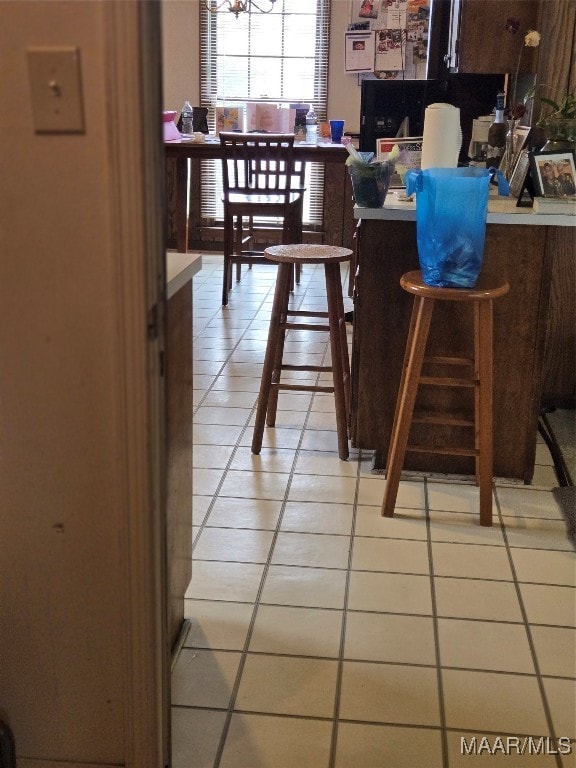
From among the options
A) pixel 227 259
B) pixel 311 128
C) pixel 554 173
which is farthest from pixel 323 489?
pixel 311 128

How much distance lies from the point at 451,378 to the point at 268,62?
478cm

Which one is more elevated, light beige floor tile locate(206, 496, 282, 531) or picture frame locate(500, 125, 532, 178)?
picture frame locate(500, 125, 532, 178)

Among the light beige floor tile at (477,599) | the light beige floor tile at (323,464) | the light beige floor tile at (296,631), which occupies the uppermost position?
the light beige floor tile at (296,631)

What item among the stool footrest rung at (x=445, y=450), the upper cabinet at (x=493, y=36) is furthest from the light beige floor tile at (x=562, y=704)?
the upper cabinet at (x=493, y=36)

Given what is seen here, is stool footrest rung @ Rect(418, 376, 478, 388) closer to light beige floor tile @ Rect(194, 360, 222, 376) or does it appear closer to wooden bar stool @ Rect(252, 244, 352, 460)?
wooden bar stool @ Rect(252, 244, 352, 460)

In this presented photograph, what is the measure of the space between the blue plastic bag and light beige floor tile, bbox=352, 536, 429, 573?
73 cm

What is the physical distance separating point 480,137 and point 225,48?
3.65 m

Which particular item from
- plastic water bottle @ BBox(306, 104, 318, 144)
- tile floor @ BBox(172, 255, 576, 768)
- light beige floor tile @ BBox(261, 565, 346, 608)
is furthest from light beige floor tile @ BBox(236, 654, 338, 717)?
plastic water bottle @ BBox(306, 104, 318, 144)

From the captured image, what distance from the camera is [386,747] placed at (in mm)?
1601

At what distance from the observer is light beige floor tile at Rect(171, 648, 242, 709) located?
1.71 meters

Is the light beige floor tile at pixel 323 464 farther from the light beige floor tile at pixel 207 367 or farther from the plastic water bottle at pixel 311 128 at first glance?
the plastic water bottle at pixel 311 128

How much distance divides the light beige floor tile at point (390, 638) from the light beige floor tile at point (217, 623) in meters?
0.24

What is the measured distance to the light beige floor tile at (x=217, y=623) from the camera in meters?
1.89

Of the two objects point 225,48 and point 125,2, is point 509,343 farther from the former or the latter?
point 225,48
